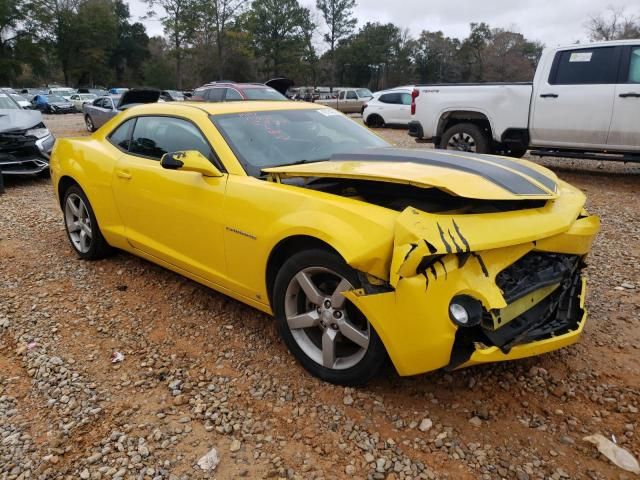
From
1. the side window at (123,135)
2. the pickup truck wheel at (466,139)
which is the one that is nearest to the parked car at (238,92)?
the pickup truck wheel at (466,139)

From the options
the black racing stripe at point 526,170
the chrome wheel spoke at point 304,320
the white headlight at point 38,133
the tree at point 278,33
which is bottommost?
the chrome wheel spoke at point 304,320

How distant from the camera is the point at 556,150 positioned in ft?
25.6

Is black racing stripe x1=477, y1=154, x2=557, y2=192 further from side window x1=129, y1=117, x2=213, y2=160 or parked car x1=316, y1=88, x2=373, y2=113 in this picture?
parked car x1=316, y1=88, x2=373, y2=113

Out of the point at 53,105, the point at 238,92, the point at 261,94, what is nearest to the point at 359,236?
the point at 261,94

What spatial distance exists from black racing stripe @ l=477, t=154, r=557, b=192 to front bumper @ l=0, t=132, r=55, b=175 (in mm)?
7676

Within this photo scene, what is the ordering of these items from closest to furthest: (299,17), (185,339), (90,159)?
(185,339)
(90,159)
(299,17)

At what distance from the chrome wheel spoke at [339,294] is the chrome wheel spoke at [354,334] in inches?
3.8

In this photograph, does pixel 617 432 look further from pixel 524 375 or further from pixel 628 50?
pixel 628 50

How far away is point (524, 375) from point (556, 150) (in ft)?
19.7

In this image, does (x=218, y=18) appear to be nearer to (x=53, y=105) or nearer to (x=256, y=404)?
(x=53, y=105)

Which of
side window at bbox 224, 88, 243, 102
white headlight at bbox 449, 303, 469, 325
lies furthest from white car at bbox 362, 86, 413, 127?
white headlight at bbox 449, 303, 469, 325

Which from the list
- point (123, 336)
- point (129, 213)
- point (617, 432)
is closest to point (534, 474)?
point (617, 432)

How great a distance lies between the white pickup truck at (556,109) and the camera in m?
6.99

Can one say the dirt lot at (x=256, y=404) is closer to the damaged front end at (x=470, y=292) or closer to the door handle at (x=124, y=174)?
the damaged front end at (x=470, y=292)
